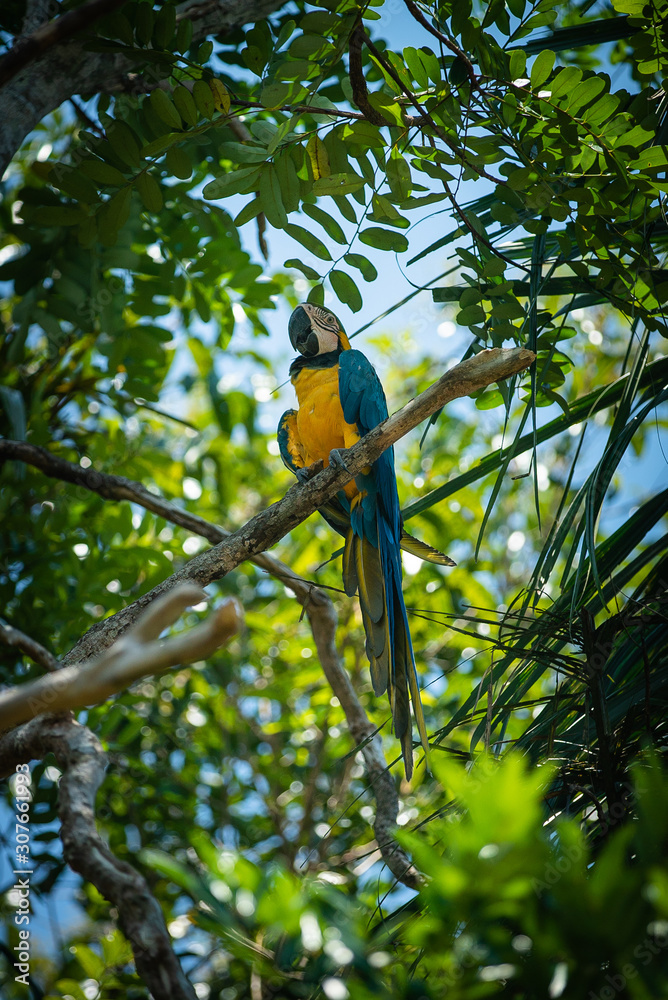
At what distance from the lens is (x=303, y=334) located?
1.89 meters

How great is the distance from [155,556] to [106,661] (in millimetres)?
1410

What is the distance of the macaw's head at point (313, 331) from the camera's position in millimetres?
1870

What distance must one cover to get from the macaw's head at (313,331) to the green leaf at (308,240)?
39 centimetres

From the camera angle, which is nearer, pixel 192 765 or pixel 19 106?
pixel 19 106

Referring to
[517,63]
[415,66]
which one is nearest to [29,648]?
[415,66]

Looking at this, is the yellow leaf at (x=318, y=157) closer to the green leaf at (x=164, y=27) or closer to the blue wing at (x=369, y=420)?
the green leaf at (x=164, y=27)

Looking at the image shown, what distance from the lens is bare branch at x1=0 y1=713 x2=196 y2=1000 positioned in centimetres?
78

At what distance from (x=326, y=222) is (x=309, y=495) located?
61 cm

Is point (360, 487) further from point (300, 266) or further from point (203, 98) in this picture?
point (203, 98)

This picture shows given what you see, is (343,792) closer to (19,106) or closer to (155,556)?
(155,556)

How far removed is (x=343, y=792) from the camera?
2.51 m

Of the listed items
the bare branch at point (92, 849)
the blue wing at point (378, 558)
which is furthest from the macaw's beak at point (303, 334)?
the bare branch at point (92, 849)

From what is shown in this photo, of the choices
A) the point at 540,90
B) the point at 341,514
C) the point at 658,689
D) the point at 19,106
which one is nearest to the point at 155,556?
the point at 341,514

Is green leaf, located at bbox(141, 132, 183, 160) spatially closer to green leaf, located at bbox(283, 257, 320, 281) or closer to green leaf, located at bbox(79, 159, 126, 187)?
green leaf, located at bbox(79, 159, 126, 187)
